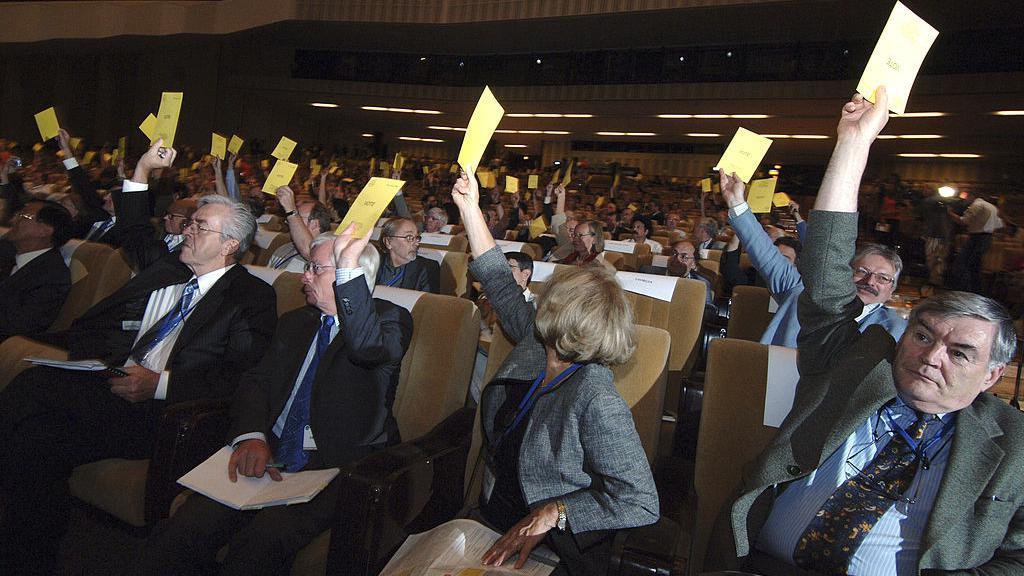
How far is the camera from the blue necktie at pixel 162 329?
2.38 metres

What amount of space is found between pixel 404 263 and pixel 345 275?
6.63 ft

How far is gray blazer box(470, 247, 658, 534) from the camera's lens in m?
1.52

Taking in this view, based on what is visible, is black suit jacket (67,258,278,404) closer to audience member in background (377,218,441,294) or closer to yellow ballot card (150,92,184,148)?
yellow ballot card (150,92,184,148)

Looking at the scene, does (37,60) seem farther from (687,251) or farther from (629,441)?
(629,441)

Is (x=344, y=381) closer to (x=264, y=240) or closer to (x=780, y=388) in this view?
(x=780, y=388)

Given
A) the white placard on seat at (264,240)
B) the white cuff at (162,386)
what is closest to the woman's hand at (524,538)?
the white cuff at (162,386)

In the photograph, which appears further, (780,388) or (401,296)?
(401,296)

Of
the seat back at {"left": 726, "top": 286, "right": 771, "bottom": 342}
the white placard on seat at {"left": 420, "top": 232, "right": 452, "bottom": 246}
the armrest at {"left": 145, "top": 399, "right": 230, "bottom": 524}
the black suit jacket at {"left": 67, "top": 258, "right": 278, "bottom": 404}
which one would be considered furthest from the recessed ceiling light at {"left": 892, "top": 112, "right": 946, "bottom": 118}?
the armrest at {"left": 145, "top": 399, "right": 230, "bottom": 524}

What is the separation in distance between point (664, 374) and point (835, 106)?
12.2 m

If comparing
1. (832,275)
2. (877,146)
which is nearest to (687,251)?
(832,275)

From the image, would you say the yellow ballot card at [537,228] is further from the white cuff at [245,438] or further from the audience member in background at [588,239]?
the white cuff at [245,438]

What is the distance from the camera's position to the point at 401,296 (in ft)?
7.73

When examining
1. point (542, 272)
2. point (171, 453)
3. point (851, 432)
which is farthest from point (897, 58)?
point (542, 272)

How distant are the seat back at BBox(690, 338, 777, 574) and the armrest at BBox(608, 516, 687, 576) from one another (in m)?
0.27
